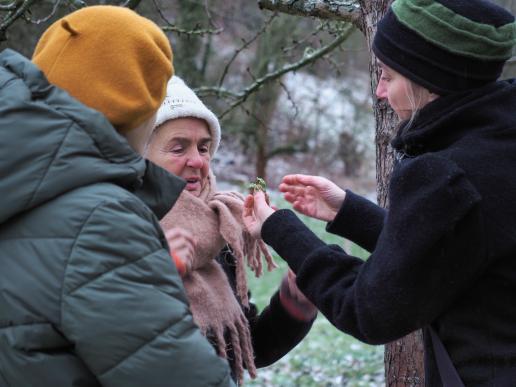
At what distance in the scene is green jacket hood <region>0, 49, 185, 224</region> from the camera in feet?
5.36

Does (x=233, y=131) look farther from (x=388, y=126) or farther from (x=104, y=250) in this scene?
(x=104, y=250)

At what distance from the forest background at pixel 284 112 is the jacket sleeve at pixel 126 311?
266 cm

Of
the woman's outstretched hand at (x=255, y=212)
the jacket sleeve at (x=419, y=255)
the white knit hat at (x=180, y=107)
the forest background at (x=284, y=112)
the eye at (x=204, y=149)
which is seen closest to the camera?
the jacket sleeve at (x=419, y=255)

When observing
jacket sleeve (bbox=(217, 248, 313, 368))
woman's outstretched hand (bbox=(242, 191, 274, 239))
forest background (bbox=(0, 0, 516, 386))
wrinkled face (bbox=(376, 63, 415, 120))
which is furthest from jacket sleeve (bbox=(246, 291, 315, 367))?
forest background (bbox=(0, 0, 516, 386))

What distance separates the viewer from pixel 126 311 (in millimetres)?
1627

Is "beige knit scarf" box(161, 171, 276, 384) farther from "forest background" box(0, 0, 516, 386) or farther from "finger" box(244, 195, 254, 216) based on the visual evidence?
"forest background" box(0, 0, 516, 386)

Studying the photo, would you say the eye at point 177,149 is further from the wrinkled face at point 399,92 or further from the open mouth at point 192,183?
the wrinkled face at point 399,92

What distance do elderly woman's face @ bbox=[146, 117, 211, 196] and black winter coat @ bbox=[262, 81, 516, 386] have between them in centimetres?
77

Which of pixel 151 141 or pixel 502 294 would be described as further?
pixel 151 141

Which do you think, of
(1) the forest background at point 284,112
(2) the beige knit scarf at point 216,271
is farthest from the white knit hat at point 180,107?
(1) the forest background at point 284,112

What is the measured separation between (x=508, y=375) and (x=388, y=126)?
1.63 metres

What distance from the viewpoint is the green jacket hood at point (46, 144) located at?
5.36 feet

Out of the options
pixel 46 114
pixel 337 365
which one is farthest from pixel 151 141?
pixel 337 365

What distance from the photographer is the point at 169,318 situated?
167 cm
